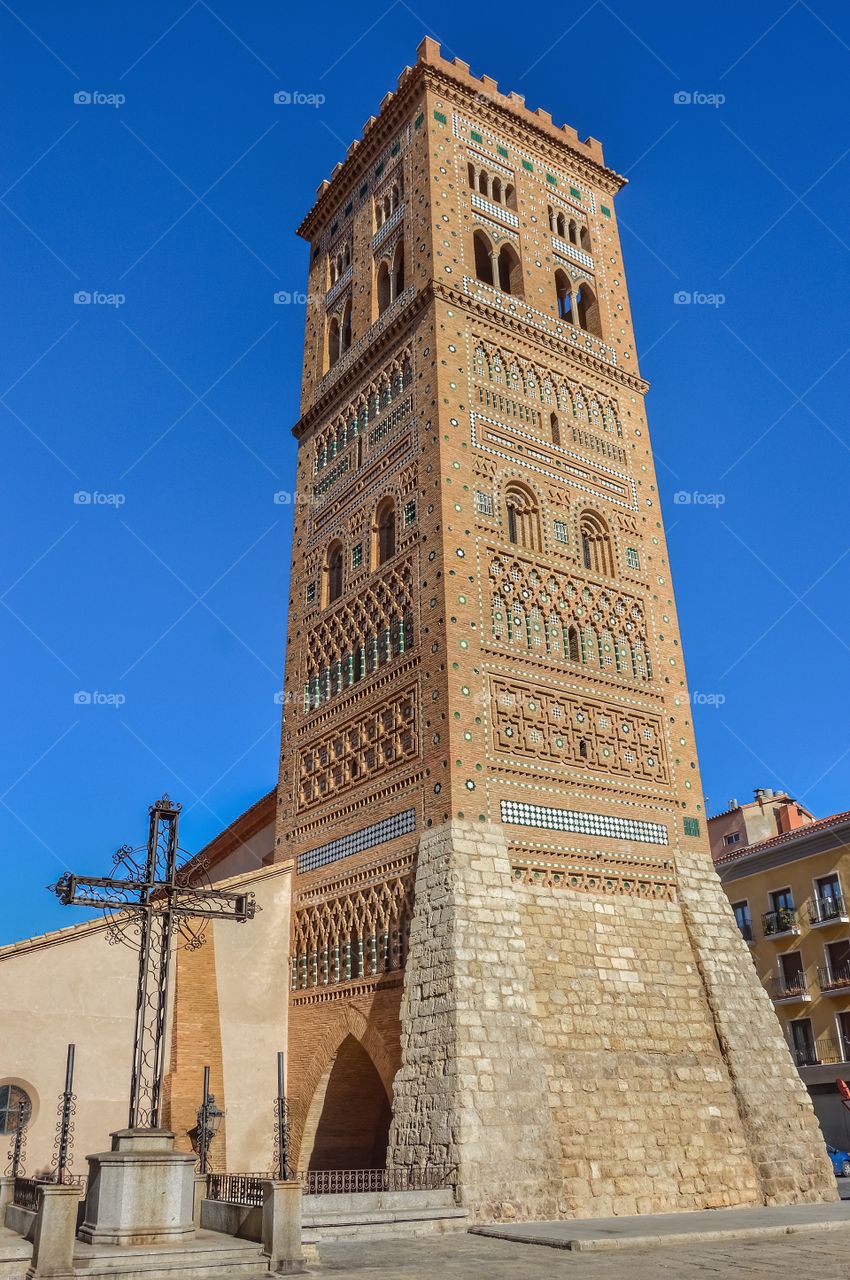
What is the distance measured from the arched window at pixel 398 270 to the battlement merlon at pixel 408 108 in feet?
10.8

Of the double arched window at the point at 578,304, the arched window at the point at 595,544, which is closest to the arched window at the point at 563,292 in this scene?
the double arched window at the point at 578,304

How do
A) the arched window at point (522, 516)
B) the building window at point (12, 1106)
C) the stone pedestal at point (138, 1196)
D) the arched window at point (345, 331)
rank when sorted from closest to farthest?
1. the stone pedestal at point (138, 1196)
2. the building window at point (12, 1106)
3. the arched window at point (522, 516)
4. the arched window at point (345, 331)

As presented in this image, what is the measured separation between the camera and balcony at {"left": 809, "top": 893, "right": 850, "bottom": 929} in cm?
2483

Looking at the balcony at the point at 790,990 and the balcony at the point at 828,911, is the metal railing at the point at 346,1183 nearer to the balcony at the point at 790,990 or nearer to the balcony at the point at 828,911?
the balcony at the point at 790,990

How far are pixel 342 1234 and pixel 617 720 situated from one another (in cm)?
959

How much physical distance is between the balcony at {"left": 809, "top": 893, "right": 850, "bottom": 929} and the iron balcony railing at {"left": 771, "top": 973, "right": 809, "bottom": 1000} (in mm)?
1430

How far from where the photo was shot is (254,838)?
26.1 m

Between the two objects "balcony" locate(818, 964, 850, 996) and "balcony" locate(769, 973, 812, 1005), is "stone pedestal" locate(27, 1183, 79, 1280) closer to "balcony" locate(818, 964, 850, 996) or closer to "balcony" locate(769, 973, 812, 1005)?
"balcony" locate(818, 964, 850, 996)

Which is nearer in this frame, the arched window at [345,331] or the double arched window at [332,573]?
the double arched window at [332,573]

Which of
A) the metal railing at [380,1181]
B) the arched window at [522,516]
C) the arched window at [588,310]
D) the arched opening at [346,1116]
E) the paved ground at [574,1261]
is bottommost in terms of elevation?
the paved ground at [574,1261]

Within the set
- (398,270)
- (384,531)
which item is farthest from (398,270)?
(384,531)

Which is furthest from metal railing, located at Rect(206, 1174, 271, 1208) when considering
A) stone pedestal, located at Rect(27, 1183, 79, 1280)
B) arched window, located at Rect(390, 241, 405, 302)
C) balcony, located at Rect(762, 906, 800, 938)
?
balcony, located at Rect(762, 906, 800, 938)

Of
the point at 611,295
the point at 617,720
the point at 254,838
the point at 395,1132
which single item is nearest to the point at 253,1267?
the point at 395,1132

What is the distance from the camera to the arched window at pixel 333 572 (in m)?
20.8
